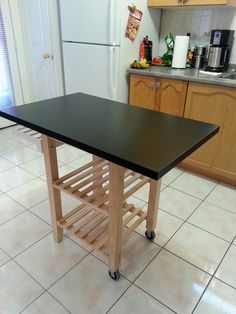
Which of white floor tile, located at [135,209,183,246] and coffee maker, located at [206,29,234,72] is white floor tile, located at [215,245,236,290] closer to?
white floor tile, located at [135,209,183,246]

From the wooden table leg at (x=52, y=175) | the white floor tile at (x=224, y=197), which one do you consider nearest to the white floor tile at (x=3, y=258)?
the wooden table leg at (x=52, y=175)

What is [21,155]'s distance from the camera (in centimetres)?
282

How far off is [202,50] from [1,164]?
2.34 metres

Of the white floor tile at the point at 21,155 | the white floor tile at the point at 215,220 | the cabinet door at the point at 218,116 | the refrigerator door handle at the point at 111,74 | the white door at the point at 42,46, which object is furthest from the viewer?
the white door at the point at 42,46

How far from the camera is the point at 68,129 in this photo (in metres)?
1.08

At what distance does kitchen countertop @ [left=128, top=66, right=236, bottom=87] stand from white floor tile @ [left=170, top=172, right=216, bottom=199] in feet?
2.95

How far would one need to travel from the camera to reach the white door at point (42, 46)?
282cm

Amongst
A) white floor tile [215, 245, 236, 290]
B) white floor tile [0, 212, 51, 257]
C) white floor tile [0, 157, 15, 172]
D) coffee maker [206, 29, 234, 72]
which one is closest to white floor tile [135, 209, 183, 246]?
white floor tile [215, 245, 236, 290]

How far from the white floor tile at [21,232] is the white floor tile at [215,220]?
111 cm

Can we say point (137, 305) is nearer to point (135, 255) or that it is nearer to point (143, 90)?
point (135, 255)

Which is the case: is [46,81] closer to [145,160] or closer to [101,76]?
[101,76]

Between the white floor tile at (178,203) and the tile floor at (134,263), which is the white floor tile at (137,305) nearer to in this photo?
the tile floor at (134,263)

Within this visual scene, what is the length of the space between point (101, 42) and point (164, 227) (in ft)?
5.84

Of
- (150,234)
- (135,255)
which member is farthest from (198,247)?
(135,255)
